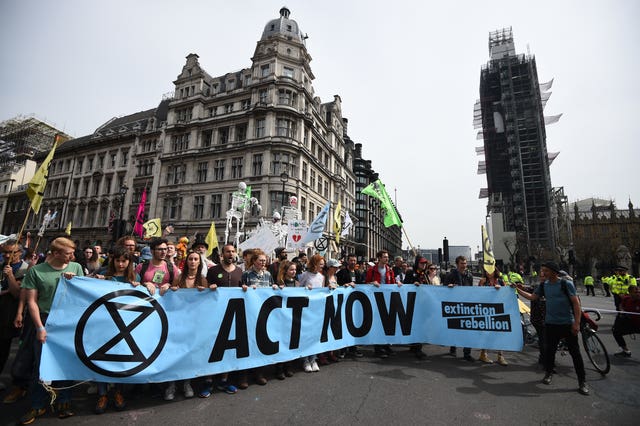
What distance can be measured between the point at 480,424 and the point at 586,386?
2665 mm

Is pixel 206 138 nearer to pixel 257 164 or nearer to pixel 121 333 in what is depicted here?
pixel 257 164

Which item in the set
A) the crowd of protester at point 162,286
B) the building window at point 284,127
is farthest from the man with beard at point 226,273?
the building window at point 284,127

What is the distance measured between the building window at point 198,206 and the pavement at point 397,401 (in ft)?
105

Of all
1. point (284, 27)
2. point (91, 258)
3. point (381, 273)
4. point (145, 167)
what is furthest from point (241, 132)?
point (381, 273)

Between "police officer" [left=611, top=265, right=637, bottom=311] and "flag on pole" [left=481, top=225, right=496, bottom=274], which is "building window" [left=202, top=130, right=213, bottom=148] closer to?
"flag on pole" [left=481, top=225, right=496, bottom=274]

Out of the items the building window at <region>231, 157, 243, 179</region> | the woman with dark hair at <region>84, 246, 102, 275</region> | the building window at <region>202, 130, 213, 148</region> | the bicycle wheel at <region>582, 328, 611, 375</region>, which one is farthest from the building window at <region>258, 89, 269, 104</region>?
the bicycle wheel at <region>582, 328, 611, 375</region>

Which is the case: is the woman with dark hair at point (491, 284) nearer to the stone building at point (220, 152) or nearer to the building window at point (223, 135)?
the stone building at point (220, 152)

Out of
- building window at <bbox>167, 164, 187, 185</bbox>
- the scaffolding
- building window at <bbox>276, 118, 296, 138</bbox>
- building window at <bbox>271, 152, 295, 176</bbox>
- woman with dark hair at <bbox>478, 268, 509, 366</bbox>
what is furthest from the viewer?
the scaffolding

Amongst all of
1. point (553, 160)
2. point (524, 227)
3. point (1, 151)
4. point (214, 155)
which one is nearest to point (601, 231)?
point (553, 160)

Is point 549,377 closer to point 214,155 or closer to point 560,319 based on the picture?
point 560,319

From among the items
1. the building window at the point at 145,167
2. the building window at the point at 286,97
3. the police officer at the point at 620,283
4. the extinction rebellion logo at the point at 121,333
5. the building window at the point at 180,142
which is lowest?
the extinction rebellion logo at the point at 121,333

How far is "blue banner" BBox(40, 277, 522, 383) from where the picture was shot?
11.7 ft

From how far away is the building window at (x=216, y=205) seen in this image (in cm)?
3431

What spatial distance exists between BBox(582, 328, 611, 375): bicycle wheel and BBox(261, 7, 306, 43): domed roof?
40341mm
